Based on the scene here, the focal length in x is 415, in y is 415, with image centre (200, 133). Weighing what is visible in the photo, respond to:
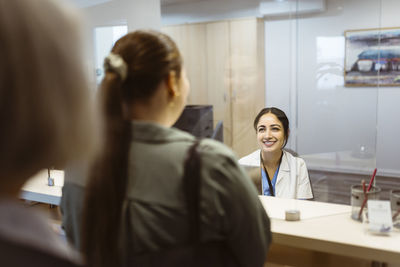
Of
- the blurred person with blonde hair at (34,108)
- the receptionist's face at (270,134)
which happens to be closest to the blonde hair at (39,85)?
the blurred person with blonde hair at (34,108)

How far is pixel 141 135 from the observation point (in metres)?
0.94

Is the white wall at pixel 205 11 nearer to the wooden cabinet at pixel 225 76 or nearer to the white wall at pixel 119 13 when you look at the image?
→ the wooden cabinet at pixel 225 76

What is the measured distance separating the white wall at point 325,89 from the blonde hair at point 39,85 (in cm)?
153

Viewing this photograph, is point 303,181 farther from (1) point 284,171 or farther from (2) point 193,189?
(2) point 193,189

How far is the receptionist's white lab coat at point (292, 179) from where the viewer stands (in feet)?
6.50

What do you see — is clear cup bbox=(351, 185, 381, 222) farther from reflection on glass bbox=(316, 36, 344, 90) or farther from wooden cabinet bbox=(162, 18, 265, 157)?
wooden cabinet bbox=(162, 18, 265, 157)

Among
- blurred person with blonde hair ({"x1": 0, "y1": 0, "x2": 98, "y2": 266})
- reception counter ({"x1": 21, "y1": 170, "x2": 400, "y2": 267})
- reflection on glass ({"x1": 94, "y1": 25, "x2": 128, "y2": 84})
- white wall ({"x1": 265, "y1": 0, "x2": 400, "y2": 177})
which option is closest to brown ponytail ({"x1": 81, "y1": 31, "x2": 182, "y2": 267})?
blurred person with blonde hair ({"x1": 0, "y1": 0, "x2": 98, "y2": 266})

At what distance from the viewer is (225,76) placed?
2.21 meters

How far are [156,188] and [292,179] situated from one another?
127 cm

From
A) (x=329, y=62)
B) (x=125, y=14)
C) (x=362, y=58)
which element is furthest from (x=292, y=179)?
(x=125, y=14)

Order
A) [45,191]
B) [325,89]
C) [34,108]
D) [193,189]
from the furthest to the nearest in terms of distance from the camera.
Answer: [45,191], [325,89], [193,189], [34,108]

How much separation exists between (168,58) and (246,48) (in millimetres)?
1368

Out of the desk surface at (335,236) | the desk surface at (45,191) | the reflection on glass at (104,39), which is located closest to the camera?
the desk surface at (335,236)

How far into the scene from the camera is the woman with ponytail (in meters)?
0.88
